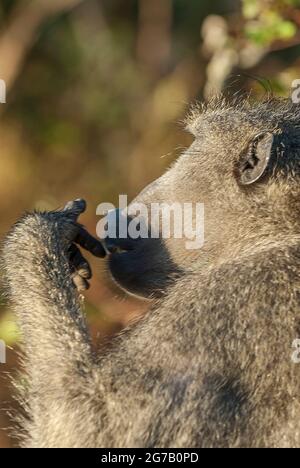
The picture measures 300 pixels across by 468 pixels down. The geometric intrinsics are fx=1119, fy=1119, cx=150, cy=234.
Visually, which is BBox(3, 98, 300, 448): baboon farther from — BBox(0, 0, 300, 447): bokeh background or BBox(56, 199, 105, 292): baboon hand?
BBox(0, 0, 300, 447): bokeh background

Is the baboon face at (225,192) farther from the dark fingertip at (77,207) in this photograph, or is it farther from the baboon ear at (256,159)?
the dark fingertip at (77,207)

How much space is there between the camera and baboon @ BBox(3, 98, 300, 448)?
391 cm

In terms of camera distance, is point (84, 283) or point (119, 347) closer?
point (119, 347)

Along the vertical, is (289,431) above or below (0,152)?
below

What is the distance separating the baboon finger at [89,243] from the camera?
→ 14.9 ft

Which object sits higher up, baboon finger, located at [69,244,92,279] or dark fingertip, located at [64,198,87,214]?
dark fingertip, located at [64,198,87,214]

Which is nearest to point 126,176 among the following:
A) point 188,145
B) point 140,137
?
point 140,137

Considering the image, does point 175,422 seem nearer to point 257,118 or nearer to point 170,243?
point 170,243

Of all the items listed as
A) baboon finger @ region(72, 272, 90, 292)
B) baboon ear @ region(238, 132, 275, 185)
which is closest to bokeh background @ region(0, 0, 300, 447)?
baboon finger @ region(72, 272, 90, 292)

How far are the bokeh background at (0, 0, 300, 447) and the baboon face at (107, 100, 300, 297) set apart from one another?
4504mm

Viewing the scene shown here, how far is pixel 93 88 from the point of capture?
38.9 feet

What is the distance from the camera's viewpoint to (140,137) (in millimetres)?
11148

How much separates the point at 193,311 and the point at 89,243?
701mm

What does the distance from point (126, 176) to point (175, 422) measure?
22.8ft
